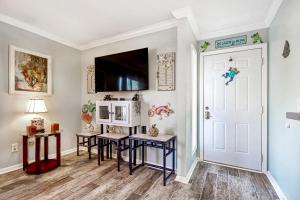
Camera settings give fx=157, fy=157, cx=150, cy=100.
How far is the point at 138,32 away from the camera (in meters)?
2.84

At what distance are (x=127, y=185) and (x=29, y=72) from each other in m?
2.49

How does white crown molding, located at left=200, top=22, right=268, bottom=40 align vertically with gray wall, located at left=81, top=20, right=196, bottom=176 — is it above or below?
above

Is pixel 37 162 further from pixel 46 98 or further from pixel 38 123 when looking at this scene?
pixel 46 98

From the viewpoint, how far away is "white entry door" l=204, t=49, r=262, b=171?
8.22ft

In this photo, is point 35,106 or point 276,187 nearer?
point 276,187

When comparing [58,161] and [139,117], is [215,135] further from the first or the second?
[58,161]

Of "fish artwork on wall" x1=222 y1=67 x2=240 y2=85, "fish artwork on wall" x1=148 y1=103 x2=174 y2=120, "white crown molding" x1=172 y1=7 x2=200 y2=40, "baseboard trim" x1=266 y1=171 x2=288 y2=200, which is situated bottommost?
"baseboard trim" x1=266 y1=171 x2=288 y2=200

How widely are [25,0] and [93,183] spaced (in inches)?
101

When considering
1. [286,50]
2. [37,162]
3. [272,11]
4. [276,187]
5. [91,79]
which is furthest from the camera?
[91,79]

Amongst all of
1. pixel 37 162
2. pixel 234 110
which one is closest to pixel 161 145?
pixel 234 110

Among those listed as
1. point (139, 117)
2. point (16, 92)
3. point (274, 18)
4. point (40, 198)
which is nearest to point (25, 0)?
point (16, 92)

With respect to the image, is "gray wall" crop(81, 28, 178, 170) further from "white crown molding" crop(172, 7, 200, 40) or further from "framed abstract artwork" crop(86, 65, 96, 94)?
"framed abstract artwork" crop(86, 65, 96, 94)

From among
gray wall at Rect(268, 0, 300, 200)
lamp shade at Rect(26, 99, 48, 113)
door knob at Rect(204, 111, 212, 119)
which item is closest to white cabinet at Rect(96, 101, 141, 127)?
lamp shade at Rect(26, 99, 48, 113)

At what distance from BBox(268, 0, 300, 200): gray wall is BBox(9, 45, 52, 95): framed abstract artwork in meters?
3.66
